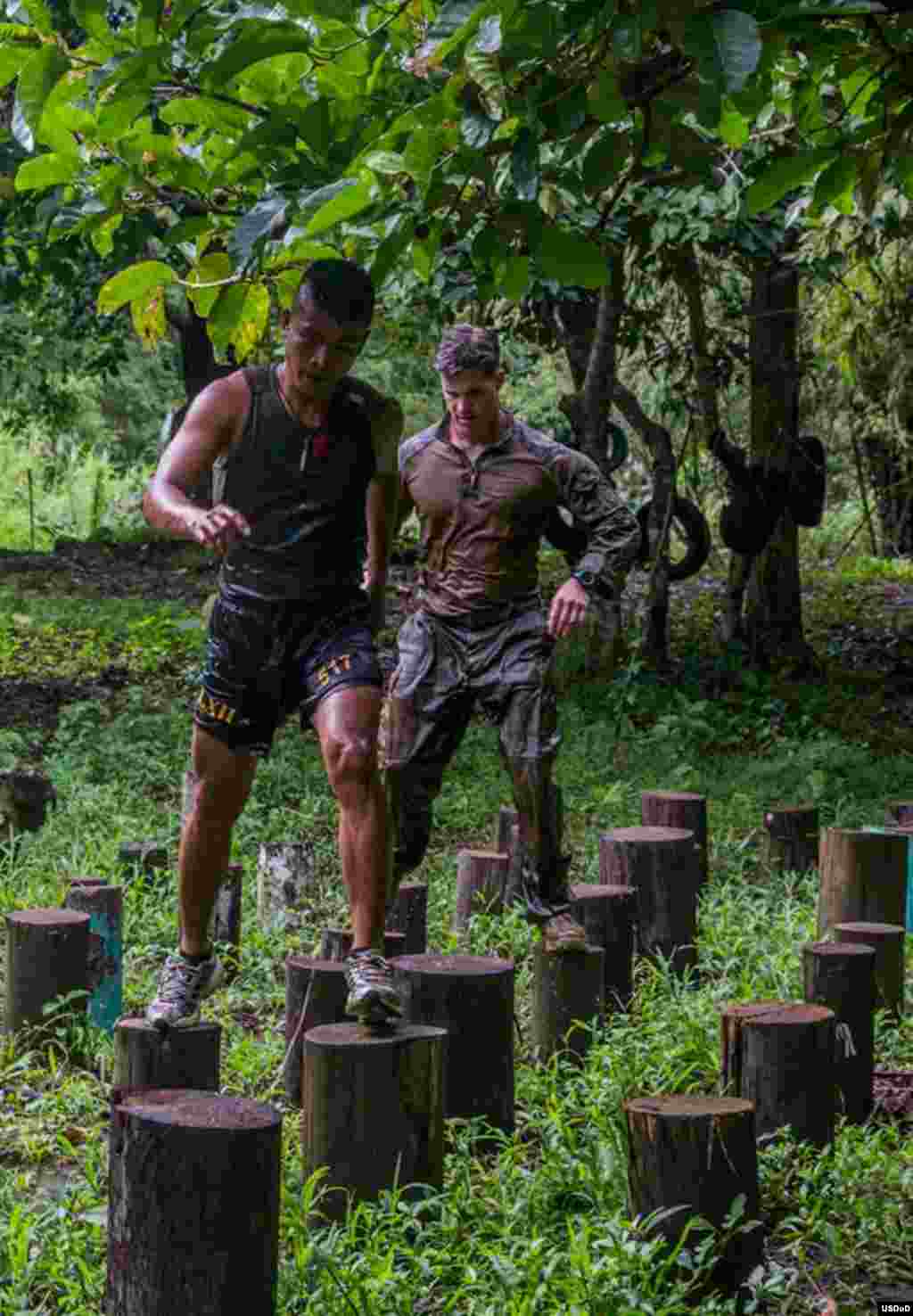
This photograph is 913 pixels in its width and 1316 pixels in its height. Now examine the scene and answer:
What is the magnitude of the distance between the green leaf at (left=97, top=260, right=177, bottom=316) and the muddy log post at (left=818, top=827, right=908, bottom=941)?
3.18 m

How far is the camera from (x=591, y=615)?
14.3 m

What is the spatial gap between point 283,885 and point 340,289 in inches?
118

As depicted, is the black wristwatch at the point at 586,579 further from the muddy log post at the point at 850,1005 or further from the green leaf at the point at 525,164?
the green leaf at the point at 525,164

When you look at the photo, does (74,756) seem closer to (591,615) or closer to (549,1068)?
(591,615)

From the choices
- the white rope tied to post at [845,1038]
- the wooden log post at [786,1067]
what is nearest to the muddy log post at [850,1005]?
the white rope tied to post at [845,1038]

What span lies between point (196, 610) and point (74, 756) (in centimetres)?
636

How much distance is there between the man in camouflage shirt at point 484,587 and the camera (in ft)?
22.8

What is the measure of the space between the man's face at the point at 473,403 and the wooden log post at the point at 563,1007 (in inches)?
81.5

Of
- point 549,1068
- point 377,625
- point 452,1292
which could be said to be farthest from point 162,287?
point 452,1292

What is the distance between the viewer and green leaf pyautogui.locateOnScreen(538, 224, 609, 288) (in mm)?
4250

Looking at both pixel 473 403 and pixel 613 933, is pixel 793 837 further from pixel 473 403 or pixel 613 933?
pixel 473 403

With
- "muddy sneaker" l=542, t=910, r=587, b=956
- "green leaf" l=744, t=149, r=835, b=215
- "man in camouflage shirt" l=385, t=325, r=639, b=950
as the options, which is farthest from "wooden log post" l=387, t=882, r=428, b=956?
"green leaf" l=744, t=149, r=835, b=215

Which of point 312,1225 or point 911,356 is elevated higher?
point 911,356

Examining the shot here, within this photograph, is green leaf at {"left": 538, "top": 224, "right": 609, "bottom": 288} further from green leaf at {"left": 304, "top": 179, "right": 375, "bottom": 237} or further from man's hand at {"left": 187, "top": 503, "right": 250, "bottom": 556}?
man's hand at {"left": 187, "top": 503, "right": 250, "bottom": 556}
